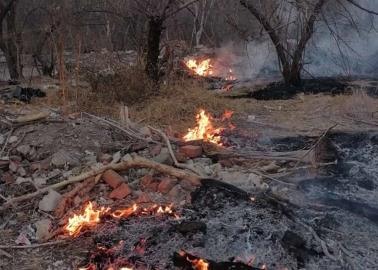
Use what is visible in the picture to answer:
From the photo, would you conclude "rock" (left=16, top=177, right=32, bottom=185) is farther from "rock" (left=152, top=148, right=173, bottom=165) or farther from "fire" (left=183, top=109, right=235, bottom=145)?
"fire" (left=183, top=109, right=235, bottom=145)

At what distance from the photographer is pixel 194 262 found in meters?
3.98

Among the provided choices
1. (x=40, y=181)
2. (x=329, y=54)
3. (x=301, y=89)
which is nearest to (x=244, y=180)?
(x=40, y=181)

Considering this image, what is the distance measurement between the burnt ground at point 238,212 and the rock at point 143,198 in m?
0.07

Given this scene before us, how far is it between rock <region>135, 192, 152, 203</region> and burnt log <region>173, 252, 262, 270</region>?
1025 millimetres

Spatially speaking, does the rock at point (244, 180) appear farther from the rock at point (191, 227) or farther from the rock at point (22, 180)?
the rock at point (22, 180)

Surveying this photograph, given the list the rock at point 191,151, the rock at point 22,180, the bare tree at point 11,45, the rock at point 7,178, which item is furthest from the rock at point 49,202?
the bare tree at point 11,45

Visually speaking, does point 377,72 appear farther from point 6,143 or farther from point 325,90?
point 6,143

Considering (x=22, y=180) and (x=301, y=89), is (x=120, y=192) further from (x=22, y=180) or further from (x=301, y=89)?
(x=301, y=89)

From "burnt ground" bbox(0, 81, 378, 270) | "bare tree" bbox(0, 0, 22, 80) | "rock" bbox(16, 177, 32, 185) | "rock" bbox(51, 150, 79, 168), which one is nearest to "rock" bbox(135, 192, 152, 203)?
"burnt ground" bbox(0, 81, 378, 270)

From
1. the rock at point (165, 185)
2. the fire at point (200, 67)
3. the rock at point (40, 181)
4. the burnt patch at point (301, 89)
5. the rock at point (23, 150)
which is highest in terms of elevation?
the fire at point (200, 67)

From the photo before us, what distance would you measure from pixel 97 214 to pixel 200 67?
8.67 meters

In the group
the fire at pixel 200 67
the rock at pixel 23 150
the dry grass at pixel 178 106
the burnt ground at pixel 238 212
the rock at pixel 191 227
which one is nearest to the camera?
the burnt ground at pixel 238 212

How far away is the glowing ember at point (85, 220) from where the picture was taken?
14.9 feet

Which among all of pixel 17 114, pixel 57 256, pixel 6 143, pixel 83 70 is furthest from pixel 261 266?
pixel 83 70
